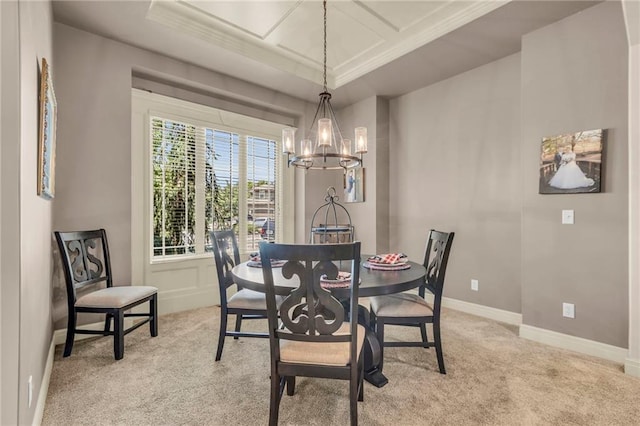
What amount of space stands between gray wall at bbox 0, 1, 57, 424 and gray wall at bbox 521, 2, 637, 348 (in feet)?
11.2

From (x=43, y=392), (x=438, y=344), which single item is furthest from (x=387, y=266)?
(x=43, y=392)

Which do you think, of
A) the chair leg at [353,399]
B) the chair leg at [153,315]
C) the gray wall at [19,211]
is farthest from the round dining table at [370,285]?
the chair leg at [153,315]

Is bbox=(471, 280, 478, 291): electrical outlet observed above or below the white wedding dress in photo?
below

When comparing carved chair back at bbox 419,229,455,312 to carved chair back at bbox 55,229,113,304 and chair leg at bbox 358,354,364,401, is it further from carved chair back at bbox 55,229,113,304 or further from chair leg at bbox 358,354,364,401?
carved chair back at bbox 55,229,113,304

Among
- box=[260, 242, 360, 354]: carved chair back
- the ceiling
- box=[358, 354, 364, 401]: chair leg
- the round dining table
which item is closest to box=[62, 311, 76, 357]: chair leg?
the round dining table

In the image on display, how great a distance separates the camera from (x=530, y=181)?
2.83m

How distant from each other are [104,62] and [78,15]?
390 mm

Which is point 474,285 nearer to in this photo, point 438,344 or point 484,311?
point 484,311

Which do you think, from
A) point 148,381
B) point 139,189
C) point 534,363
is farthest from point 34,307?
point 534,363

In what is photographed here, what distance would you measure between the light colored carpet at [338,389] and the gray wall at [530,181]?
0.57 meters

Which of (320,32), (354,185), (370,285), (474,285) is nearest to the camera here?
(370,285)

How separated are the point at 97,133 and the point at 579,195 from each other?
4.16 meters

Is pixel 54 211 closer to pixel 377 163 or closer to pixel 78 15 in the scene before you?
pixel 78 15

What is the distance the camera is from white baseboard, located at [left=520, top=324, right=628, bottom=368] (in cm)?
235
